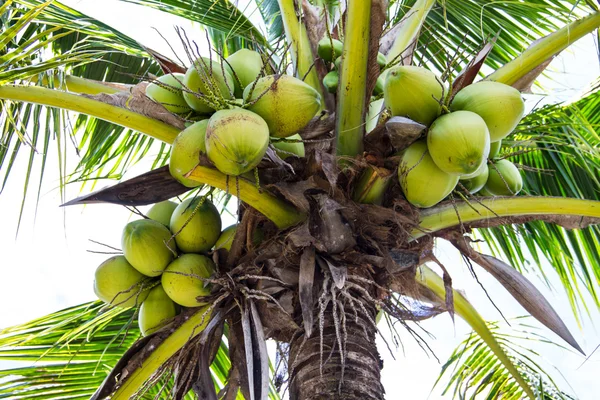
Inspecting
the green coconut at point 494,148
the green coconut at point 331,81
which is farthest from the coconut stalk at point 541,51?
the green coconut at point 331,81

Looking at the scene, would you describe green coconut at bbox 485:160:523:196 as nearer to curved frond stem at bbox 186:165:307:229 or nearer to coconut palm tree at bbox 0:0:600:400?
coconut palm tree at bbox 0:0:600:400

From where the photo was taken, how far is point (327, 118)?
192cm

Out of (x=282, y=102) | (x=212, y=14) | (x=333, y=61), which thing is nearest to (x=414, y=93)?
(x=282, y=102)

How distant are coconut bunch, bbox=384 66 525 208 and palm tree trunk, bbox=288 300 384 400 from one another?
369 millimetres

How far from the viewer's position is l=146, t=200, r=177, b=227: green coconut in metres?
2.09

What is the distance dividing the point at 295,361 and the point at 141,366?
0.46 metres

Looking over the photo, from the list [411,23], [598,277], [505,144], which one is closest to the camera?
[505,144]

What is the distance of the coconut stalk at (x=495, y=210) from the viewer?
188 cm

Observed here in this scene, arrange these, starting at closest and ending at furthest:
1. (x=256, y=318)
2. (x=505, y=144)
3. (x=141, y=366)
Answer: (x=256, y=318), (x=141, y=366), (x=505, y=144)

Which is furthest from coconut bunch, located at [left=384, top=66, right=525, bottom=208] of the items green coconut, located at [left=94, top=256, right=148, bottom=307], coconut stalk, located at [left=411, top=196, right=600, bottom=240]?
green coconut, located at [left=94, top=256, right=148, bottom=307]

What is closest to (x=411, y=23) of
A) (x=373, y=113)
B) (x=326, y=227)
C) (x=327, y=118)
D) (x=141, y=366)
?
(x=373, y=113)

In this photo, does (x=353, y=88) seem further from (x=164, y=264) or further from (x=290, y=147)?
(x=164, y=264)

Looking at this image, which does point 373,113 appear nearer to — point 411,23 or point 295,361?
point 411,23

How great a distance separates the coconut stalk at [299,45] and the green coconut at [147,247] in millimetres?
668
